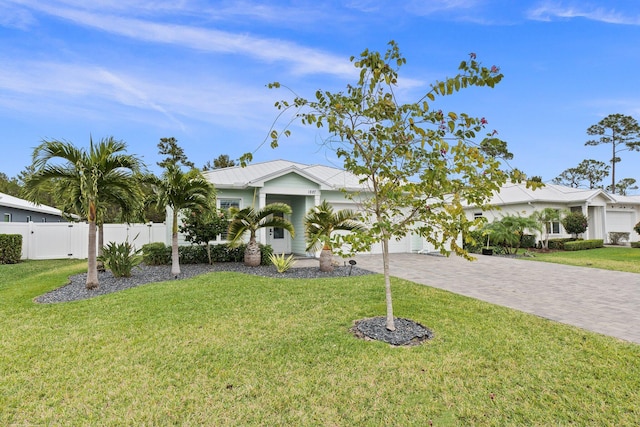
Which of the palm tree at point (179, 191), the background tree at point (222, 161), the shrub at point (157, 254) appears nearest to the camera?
the palm tree at point (179, 191)

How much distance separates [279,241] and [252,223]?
15.9 ft

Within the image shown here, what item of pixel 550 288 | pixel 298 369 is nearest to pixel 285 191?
pixel 550 288

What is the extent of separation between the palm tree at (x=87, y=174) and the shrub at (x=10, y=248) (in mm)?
8182

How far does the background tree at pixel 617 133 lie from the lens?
3400 cm

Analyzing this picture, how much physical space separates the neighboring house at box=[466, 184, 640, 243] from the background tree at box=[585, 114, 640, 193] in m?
12.3

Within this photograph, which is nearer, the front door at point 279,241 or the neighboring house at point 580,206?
the front door at point 279,241

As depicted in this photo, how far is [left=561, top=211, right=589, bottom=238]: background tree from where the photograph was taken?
818 inches

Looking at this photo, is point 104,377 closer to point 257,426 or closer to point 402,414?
point 257,426

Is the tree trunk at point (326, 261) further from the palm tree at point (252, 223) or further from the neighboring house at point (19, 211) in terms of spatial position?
the neighboring house at point (19, 211)

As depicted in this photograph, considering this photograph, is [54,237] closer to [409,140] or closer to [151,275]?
[151,275]

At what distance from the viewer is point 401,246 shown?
17141mm

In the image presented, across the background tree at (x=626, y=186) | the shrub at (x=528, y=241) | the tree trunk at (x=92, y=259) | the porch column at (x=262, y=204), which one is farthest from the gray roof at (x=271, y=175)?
the background tree at (x=626, y=186)

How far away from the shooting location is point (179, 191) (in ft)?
31.2

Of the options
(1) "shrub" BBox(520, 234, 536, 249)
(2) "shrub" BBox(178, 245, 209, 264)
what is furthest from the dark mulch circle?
(1) "shrub" BBox(520, 234, 536, 249)
